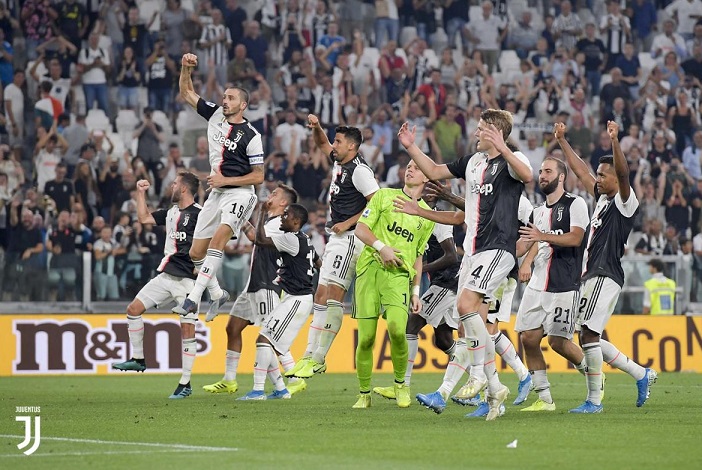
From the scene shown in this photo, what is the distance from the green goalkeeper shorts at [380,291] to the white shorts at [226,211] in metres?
2.26

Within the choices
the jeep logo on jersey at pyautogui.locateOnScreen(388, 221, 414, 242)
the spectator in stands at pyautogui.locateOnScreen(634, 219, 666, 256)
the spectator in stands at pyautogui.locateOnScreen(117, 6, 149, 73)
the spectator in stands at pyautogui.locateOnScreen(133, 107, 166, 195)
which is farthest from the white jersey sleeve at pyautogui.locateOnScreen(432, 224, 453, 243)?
the spectator in stands at pyautogui.locateOnScreen(117, 6, 149, 73)

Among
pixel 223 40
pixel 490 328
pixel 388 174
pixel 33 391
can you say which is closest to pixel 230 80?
pixel 223 40

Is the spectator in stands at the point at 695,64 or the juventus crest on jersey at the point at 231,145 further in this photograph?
the spectator in stands at the point at 695,64

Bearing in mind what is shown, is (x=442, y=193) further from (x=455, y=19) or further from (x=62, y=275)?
(x=455, y=19)

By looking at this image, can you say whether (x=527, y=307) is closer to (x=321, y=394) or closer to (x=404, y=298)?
(x=404, y=298)

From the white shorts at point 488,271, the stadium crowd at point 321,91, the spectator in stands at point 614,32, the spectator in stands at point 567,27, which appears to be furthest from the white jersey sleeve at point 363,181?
the spectator in stands at point 614,32

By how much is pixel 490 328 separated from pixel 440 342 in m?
0.89

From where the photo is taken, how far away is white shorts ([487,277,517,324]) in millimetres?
14531

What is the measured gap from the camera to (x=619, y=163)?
12.2m

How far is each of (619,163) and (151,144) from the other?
→ 611 inches

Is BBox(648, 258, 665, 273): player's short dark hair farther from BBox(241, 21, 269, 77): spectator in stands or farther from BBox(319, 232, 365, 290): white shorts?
BBox(241, 21, 269, 77): spectator in stands

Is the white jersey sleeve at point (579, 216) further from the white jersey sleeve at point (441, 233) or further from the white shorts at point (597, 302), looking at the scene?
the white jersey sleeve at point (441, 233)

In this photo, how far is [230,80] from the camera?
2755 centimetres

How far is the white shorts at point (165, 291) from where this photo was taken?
1608 centimetres
